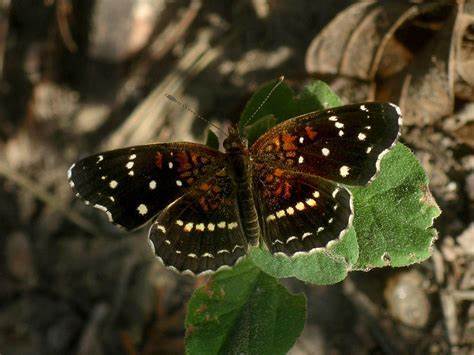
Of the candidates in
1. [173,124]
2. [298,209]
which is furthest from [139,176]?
[173,124]

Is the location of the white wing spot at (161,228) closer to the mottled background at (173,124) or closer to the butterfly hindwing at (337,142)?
the butterfly hindwing at (337,142)

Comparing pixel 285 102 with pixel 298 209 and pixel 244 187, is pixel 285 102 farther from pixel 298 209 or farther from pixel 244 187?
pixel 298 209

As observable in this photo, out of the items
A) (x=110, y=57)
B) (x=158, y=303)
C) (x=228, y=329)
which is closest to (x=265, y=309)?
(x=228, y=329)

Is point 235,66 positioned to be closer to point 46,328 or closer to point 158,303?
point 158,303

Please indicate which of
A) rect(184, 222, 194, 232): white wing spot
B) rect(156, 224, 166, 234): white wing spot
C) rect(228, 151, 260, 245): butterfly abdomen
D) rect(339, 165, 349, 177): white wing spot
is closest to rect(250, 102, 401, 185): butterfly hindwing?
rect(339, 165, 349, 177): white wing spot

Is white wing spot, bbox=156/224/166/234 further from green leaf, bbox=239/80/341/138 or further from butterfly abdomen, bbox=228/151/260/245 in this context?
green leaf, bbox=239/80/341/138

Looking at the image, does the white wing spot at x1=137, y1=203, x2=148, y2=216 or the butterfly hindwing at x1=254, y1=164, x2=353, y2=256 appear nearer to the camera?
the butterfly hindwing at x1=254, y1=164, x2=353, y2=256
